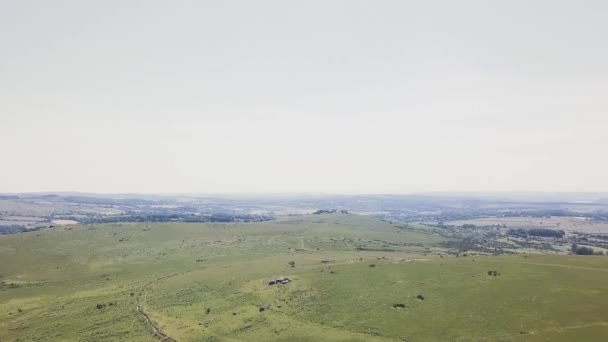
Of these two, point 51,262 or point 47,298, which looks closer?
point 47,298

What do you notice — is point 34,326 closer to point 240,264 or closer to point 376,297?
point 240,264

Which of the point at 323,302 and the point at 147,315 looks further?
the point at 147,315

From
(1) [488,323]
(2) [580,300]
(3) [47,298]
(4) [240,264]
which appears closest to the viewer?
(1) [488,323]

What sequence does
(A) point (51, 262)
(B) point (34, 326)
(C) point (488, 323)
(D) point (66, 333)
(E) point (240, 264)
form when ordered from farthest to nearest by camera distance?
1. (A) point (51, 262)
2. (E) point (240, 264)
3. (B) point (34, 326)
4. (D) point (66, 333)
5. (C) point (488, 323)

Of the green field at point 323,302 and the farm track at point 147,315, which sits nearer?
the green field at point 323,302

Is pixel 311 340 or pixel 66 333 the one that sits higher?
pixel 311 340

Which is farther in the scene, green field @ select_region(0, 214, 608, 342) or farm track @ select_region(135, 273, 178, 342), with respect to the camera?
farm track @ select_region(135, 273, 178, 342)

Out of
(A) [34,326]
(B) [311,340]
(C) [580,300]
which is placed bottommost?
(A) [34,326]

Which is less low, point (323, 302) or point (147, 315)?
point (323, 302)

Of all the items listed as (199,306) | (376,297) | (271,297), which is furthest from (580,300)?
(199,306)
